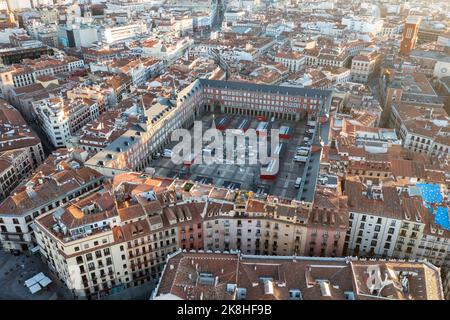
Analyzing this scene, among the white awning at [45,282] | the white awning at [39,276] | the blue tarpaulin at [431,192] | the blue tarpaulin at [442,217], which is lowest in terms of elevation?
the white awning at [45,282]

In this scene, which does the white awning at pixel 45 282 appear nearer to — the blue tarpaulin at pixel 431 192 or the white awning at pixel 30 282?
the white awning at pixel 30 282

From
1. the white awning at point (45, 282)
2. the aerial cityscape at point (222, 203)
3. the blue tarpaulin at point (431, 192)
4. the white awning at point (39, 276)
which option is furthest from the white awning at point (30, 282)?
the blue tarpaulin at point (431, 192)

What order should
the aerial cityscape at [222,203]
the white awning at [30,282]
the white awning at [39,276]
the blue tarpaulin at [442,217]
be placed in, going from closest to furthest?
1. the aerial cityscape at [222,203]
2. the white awning at [30,282]
3. the white awning at [39,276]
4. the blue tarpaulin at [442,217]

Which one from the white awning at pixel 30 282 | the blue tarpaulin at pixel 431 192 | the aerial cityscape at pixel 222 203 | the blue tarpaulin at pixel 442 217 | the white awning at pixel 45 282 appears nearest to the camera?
the aerial cityscape at pixel 222 203

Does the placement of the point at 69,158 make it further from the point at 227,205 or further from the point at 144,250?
the point at 227,205

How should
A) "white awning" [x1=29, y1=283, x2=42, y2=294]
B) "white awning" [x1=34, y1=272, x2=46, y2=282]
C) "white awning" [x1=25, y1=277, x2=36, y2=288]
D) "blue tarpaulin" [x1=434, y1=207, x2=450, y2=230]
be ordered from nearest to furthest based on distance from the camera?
"white awning" [x1=29, y1=283, x2=42, y2=294] < "white awning" [x1=25, y1=277, x2=36, y2=288] < "white awning" [x1=34, y1=272, x2=46, y2=282] < "blue tarpaulin" [x1=434, y1=207, x2=450, y2=230]

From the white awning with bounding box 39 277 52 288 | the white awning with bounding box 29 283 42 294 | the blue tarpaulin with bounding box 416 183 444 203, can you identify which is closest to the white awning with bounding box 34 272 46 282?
the white awning with bounding box 39 277 52 288

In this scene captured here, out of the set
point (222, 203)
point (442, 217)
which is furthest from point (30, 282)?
point (442, 217)

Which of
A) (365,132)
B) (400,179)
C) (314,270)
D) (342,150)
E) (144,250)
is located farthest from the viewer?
(365,132)

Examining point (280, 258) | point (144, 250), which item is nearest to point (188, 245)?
point (144, 250)

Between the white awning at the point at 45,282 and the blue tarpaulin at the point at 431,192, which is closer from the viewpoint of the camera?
the white awning at the point at 45,282

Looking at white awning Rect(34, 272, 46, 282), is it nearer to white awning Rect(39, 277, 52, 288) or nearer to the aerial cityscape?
the aerial cityscape
